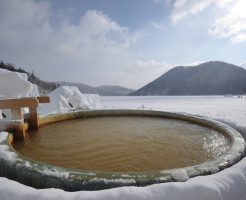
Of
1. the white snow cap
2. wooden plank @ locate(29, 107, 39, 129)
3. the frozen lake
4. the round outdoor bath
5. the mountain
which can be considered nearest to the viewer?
the round outdoor bath

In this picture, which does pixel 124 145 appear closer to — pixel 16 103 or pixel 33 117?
pixel 16 103

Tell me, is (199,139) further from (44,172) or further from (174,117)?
(44,172)

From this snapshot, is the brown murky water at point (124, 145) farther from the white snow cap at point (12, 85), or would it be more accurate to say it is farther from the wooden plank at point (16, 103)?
the white snow cap at point (12, 85)

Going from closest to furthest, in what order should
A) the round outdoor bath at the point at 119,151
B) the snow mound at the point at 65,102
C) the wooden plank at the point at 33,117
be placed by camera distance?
the round outdoor bath at the point at 119,151, the wooden plank at the point at 33,117, the snow mound at the point at 65,102

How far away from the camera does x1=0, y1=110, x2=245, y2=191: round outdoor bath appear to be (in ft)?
4.15

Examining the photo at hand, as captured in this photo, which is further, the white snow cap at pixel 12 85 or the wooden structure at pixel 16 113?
the white snow cap at pixel 12 85

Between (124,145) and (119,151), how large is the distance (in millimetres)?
194

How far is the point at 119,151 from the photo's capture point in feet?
6.87

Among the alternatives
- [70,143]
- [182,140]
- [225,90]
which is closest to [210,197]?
[182,140]

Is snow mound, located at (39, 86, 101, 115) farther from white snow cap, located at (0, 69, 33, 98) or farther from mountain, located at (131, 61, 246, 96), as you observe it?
mountain, located at (131, 61, 246, 96)

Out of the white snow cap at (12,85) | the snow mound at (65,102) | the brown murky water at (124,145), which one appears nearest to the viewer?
the brown murky water at (124,145)

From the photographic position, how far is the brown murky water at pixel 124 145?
180 cm

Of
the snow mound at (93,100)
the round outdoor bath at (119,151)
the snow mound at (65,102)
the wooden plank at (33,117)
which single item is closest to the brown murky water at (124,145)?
the round outdoor bath at (119,151)

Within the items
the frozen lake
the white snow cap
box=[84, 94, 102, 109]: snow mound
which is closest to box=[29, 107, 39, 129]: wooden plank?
the white snow cap
